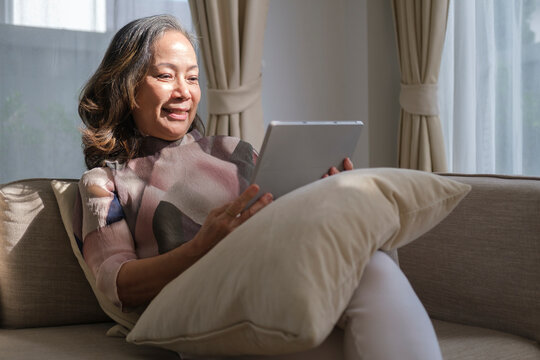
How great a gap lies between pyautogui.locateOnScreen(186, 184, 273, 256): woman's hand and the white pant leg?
0.29 meters

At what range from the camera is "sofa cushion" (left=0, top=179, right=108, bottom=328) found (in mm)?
1557

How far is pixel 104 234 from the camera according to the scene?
4.63ft

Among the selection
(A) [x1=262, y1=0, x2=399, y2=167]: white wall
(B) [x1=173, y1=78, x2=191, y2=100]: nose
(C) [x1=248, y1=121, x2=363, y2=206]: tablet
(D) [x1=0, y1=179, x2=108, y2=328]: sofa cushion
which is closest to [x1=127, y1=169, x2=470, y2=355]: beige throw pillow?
(C) [x1=248, y1=121, x2=363, y2=206]: tablet

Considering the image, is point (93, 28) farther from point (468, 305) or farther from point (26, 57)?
point (468, 305)

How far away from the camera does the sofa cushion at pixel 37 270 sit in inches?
61.3

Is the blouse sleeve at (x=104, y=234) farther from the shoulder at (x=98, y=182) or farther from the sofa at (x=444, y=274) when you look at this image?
the sofa at (x=444, y=274)

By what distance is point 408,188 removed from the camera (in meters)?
1.09

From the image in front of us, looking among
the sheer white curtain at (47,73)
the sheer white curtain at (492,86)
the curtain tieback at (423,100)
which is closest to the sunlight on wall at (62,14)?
the sheer white curtain at (47,73)

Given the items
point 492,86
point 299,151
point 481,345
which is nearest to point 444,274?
point 481,345

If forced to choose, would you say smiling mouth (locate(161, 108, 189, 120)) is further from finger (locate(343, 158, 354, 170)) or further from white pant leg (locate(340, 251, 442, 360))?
white pant leg (locate(340, 251, 442, 360))

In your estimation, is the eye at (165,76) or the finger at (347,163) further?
the eye at (165,76)

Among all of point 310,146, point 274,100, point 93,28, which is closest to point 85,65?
point 93,28

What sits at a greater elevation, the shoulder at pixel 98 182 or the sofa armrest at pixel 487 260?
the shoulder at pixel 98 182

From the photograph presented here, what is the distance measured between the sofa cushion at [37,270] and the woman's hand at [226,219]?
1.56 feet
